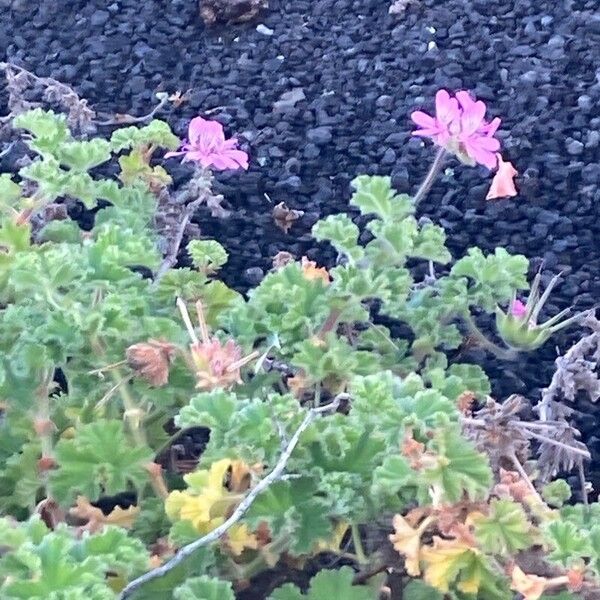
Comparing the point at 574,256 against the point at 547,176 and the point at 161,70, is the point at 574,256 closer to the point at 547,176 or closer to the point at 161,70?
the point at 547,176

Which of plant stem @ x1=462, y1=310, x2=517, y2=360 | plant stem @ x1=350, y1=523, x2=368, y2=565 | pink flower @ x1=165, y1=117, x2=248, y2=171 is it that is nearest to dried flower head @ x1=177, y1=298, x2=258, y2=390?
plant stem @ x1=350, y1=523, x2=368, y2=565

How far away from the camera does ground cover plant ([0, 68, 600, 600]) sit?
3.40 feet

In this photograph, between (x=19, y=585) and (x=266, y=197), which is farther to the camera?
(x=266, y=197)

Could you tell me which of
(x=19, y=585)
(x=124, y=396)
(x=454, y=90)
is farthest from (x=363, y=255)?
(x=454, y=90)

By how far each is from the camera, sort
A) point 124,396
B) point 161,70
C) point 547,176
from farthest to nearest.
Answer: point 161,70 < point 547,176 < point 124,396

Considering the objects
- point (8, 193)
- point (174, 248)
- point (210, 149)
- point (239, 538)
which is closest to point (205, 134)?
point (210, 149)

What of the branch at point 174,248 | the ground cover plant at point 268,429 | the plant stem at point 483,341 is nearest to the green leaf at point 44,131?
the ground cover plant at point 268,429

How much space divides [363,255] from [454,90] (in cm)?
92

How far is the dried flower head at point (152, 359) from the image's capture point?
1205mm

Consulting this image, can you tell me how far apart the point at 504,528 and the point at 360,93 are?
1.45 m

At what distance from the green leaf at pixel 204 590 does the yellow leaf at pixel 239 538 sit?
70 millimetres

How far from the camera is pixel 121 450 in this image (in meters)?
1.18

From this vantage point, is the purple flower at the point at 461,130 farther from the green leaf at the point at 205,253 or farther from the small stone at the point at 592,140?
the small stone at the point at 592,140

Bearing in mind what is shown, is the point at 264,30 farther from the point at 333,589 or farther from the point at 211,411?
the point at 333,589
